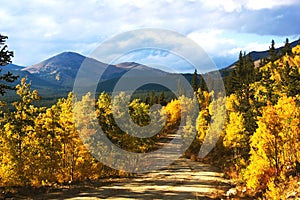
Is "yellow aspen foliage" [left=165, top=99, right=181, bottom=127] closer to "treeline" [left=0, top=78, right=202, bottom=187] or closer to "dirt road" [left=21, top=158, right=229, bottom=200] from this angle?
"dirt road" [left=21, top=158, right=229, bottom=200]

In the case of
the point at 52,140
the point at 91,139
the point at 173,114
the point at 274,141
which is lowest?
the point at 91,139

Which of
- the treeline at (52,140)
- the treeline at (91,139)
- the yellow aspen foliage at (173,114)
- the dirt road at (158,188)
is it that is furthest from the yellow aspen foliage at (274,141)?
the yellow aspen foliage at (173,114)

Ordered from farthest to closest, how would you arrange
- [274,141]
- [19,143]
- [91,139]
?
[91,139] → [19,143] → [274,141]

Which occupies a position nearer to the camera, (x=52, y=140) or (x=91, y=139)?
(x=52, y=140)

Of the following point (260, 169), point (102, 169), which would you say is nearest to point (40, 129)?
point (102, 169)

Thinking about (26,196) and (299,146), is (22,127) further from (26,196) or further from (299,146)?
(299,146)

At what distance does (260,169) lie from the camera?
38.1m

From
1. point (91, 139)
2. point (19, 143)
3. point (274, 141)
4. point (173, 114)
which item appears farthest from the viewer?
point (173, 114)

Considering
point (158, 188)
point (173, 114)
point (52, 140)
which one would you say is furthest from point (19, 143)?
point (173, 114)

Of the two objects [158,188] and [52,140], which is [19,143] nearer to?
[52,140]

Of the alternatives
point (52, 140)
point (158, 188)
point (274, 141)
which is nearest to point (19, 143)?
point (52, 140)

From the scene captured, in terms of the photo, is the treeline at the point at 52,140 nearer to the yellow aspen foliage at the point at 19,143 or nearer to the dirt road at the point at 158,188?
the yellow aspen foliage at the point at 19,143

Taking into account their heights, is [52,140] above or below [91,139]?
above

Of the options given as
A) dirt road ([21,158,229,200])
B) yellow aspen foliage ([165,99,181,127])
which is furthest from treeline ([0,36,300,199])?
yellow aspen foliage ([165,99,181,127])
